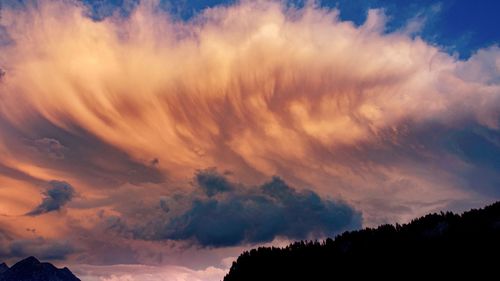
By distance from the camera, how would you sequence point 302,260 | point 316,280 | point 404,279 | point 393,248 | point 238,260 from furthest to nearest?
point 238,260, point 302,260, point 316,280, point 393,248, point 404,279

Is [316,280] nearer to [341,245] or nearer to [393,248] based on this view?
[341,245]

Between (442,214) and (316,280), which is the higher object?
(442,214)

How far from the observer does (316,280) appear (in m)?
105

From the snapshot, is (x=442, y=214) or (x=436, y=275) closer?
(x=436, y=275)

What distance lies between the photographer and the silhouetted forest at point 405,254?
240ft

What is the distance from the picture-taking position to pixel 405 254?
86562 millimetres

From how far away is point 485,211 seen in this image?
7806cm

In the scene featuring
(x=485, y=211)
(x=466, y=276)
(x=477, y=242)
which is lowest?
(x=466, y=276)

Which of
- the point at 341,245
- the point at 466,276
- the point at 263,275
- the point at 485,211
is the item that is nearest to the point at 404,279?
the point at 466,276

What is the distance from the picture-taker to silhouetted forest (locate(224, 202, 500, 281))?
7325 centimetres

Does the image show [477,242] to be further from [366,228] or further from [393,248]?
[366,228]

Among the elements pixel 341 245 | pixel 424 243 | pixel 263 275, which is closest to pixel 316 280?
pixel 341 245

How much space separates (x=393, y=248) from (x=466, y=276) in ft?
64.2

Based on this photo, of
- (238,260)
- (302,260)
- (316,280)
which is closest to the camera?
(316,280)
